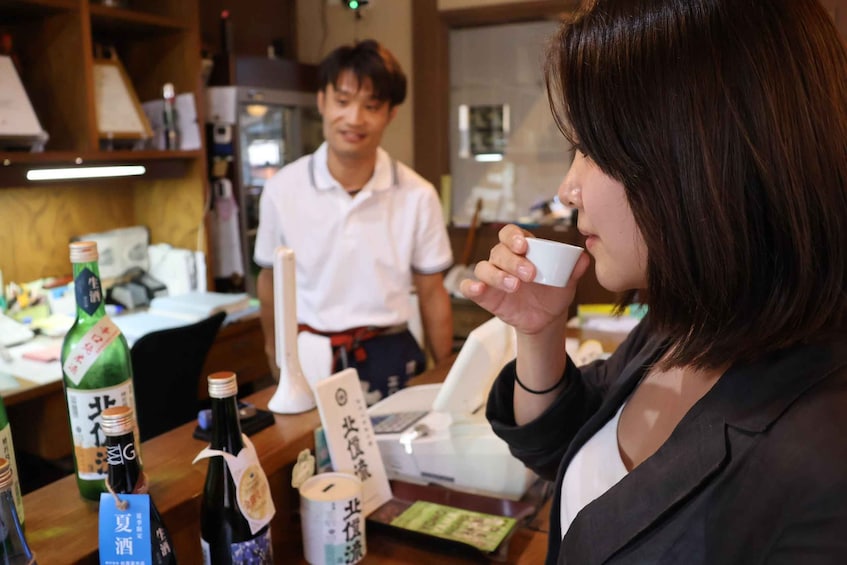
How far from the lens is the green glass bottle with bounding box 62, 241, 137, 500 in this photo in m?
0.86

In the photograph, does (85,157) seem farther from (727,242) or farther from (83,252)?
(727,242)

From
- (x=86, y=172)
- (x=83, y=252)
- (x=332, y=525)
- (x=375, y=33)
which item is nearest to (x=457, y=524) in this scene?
(x=332, y=525)

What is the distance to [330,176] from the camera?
2234 millimetres

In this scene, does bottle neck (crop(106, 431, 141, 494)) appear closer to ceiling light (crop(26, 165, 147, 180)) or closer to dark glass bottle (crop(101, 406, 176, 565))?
dark glass bottle (crop(101, 406, 176, 565))

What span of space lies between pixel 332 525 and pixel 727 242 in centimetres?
64

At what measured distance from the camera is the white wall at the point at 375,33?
13.1ft

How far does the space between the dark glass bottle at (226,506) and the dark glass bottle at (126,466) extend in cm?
8

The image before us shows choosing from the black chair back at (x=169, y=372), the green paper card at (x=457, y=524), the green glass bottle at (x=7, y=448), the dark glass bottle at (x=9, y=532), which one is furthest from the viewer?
the black chair back at (x=169, y=372)

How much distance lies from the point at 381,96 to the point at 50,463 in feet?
5.89

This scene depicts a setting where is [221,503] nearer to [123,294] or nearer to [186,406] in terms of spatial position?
[186,406]

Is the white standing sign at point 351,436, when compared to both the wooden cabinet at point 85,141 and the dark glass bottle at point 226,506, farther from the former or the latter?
the wooden cabinet at point 85,141

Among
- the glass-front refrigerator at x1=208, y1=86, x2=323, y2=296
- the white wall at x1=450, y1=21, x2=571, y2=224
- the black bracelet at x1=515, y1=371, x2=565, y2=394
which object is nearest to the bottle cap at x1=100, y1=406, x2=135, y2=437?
the black bracelet at x1=515, y1=371, x2=565, y2=394

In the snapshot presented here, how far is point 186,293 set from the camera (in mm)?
3141

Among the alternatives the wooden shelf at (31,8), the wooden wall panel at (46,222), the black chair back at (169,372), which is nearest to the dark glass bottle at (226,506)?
the black chair back at (169,372)
